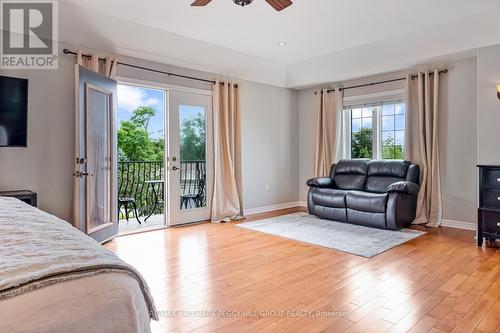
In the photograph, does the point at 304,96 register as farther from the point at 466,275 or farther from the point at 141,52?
the point at 466,275

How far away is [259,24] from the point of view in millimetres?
4078

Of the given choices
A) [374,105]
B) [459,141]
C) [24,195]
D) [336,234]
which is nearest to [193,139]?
[24,195]

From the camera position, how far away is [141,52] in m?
4.32

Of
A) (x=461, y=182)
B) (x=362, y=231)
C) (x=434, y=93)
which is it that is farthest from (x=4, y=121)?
(x=461, y=182)

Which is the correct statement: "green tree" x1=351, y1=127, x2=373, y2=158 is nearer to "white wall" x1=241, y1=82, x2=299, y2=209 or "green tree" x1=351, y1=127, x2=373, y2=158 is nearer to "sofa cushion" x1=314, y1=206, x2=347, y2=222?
"white wall" x1=241, y1=82, x2=299, y2=209

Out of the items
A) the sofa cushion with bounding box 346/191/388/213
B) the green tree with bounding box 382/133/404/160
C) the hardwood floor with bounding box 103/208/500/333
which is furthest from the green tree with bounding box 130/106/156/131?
the green tree with bounding box 382/133/404/160

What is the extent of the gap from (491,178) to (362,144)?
92.5 inches

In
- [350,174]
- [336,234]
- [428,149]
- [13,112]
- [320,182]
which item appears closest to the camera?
[13,112]

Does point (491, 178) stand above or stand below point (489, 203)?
above

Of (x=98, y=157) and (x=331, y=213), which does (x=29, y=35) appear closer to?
(x=98, y=157)

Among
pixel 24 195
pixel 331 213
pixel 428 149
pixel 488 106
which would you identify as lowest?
pixel 331 213

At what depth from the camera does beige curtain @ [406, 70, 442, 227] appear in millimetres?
4691

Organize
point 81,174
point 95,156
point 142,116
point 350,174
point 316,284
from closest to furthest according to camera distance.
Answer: point 316,284 → point 81,174 → point 95,156 → point 350,174 → point 142,116

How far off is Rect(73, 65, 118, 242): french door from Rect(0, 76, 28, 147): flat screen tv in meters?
0.56
